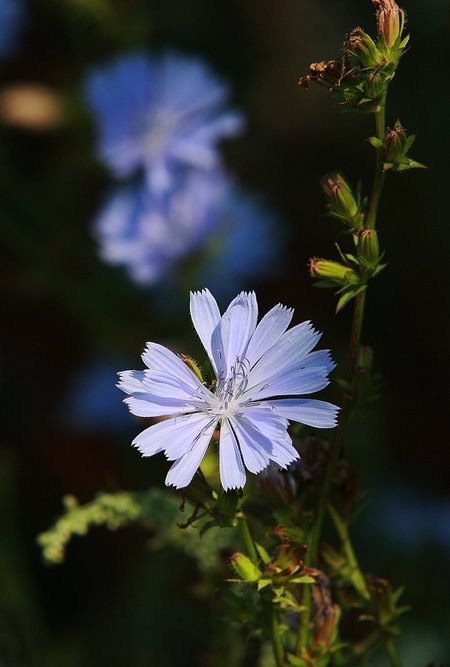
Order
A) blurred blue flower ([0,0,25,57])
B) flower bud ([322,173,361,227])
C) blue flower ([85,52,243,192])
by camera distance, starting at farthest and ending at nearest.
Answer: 1. blurred blue flower ([0,0,25,57])
2. blue flower ([85,52,243,192])
3. flower bud ([322,173,361,227])

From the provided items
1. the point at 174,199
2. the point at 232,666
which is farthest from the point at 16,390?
the point at 232,666

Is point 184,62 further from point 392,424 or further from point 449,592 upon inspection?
point 449,592

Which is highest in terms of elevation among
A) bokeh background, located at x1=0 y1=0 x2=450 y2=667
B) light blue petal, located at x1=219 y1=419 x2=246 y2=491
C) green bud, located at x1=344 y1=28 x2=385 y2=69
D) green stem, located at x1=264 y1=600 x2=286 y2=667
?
bokeh background, located at x1=0 y1=0 x2=450 y2=667

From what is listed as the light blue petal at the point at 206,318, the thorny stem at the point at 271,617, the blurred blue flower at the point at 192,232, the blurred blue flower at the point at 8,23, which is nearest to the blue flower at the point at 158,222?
the blurred blue flower at the point at 192,232

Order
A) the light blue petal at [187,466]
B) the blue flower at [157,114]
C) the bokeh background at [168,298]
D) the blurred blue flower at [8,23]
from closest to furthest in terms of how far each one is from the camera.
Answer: the light blue petal at [187,466] < the bokeh background at [168,298] < the blue flower at [157,114] < the blurred blue flower at [8,23]

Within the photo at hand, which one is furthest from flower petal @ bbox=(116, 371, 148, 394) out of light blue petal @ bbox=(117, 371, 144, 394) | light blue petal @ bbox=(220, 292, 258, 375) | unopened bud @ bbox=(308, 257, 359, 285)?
unopened bud @ bbox=(308, 257, 359, 285)

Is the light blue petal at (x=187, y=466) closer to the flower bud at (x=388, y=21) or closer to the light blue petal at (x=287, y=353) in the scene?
the light blue petal at (x=287, y=353)

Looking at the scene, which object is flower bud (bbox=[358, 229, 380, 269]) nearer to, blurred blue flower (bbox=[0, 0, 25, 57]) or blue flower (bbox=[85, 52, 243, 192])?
blue flower (bbox=[85, 52, 243, 192])
